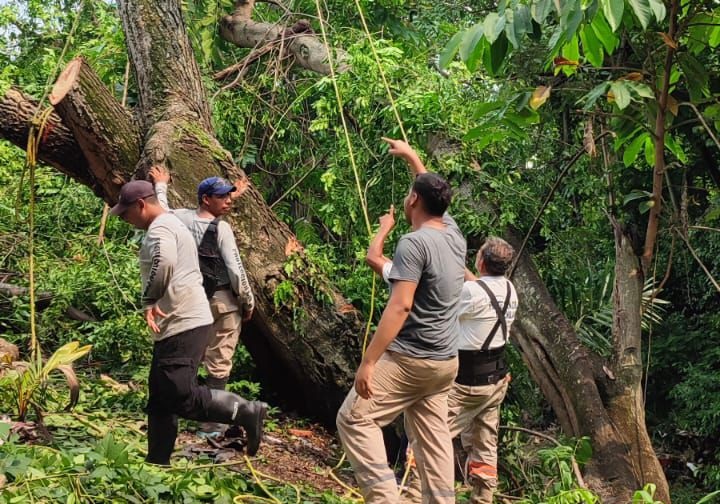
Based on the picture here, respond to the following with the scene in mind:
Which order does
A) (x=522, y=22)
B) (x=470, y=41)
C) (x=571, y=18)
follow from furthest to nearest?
1. (x=470, y=41)
2. (x=522, y=22)
3. (x=571, y=18)

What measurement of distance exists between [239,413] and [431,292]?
153cm

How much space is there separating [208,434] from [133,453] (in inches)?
31.8

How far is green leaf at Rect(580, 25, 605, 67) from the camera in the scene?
368 cm

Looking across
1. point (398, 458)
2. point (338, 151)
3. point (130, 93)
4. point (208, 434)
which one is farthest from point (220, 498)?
point (130, 93)

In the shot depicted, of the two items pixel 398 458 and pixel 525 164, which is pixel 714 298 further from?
pixel 398 458

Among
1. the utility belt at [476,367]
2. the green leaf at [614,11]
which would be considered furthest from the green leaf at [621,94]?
the utility belt at [476,367]

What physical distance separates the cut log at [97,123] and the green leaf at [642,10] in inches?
162

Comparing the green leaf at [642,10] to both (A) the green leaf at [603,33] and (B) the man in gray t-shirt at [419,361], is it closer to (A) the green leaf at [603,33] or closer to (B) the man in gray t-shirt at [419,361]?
(A) the green leaf at [603,33]

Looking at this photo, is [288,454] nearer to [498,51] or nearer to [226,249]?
[226,249]

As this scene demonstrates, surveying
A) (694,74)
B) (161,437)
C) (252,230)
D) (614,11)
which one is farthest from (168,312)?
(694,74)

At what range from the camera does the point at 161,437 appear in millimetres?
4469

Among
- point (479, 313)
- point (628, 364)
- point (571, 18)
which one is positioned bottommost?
point (628, 364)

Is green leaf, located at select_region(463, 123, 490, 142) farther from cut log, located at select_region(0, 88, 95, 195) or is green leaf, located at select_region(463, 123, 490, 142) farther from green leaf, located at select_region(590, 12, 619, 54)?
cut log, located at select_region(0, 88, 95, 195)

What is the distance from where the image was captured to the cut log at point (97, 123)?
5867 millimetres
